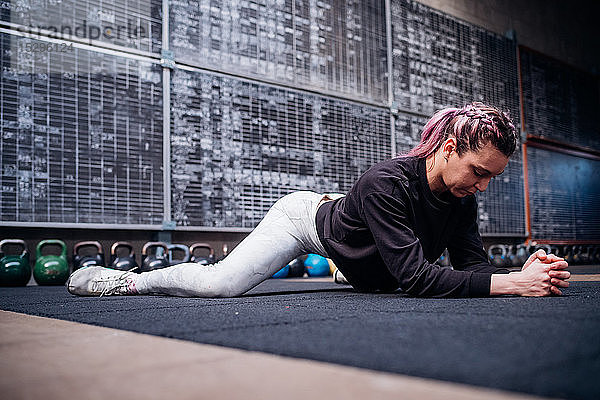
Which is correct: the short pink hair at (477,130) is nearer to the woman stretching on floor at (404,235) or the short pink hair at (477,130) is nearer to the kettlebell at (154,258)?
the woman stretching on floor at (404,235)

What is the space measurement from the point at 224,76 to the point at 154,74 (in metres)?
0.54

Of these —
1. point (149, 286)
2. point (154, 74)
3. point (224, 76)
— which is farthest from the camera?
point (224, 76)

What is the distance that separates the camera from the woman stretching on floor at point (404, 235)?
5.06 feet

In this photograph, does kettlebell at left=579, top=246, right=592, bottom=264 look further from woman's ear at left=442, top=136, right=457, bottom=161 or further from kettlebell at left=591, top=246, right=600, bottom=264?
woman's ear at left=442, top=136, right=457, bottom=161

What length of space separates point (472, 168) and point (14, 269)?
2715 mm

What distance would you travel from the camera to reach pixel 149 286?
203 cm

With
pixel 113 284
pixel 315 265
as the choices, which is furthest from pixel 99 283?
pixel 315 265

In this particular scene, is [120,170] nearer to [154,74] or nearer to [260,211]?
[154,74]

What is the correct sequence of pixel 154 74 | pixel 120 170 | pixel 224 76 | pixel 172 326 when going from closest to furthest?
pixel 172 326 → pixel 120 170 → pixel 154 74 → pixel 224 76

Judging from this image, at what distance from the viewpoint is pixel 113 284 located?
2.07 metres

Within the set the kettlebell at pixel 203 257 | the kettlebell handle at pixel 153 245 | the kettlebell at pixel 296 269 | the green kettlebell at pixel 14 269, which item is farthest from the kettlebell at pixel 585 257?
the green kettlebell at pixel 14 269

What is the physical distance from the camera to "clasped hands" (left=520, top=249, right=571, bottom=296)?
150cm

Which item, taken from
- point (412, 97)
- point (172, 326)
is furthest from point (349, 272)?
point (412, 97)

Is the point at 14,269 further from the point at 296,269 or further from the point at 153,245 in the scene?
the point at 296,269
